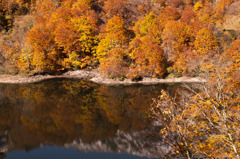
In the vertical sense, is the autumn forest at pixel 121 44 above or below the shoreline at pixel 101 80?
above

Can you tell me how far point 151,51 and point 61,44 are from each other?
86.2 ft

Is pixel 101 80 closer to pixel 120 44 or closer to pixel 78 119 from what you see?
pixel 120 44

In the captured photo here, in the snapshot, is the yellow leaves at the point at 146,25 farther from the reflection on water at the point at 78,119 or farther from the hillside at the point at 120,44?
the reflection on water at the point at 78,119

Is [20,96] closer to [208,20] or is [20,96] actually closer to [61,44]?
[61,44]

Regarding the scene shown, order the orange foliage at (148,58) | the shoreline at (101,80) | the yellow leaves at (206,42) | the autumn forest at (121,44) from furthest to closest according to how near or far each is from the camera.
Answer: the yellow leaves at (206,42)
the autumn forest at (121,44)
the orange foliage at (148,58)
the shoreline at (101,80)

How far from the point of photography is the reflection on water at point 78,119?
17656mm

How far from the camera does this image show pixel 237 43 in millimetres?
41125

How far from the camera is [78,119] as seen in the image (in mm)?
22750

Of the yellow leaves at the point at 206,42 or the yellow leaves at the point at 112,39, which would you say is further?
the yellow leaves at the point at 112,39

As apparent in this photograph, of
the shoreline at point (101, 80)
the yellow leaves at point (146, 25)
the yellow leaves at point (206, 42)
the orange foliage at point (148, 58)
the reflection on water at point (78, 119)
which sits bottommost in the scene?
the reflection on water at point (78, 119)

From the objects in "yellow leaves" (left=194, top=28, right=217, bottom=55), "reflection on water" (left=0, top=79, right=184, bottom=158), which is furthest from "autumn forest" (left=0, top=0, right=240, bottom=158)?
"reflection on water" (left=0, top=79, right=184, bottom=158)

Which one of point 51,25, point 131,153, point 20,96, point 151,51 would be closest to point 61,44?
point 51,25

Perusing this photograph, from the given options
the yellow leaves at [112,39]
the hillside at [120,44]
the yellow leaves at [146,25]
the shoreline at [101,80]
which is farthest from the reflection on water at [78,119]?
the yellow leaves at [146,25]

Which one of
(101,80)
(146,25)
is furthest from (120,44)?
(101,80)
